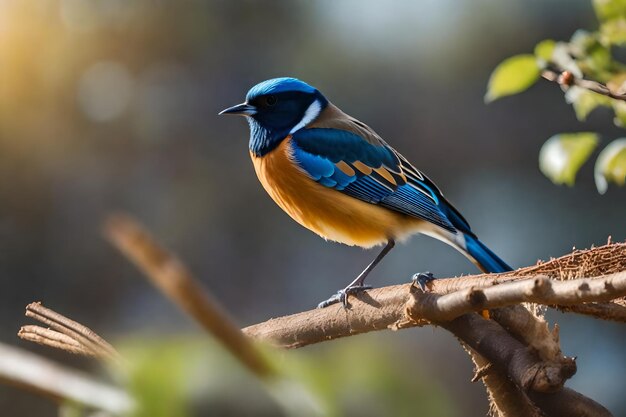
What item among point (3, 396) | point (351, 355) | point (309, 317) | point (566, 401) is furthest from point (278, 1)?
point (351, 355)

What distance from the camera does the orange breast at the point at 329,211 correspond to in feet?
5.28

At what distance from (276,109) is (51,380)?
4.92 ft

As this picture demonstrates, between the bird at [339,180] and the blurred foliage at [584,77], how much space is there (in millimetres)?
524

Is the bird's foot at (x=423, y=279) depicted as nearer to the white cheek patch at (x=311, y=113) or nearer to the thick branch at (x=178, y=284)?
the thick branch at (x=178, y=284)

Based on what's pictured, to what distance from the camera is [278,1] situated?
4.05 metres

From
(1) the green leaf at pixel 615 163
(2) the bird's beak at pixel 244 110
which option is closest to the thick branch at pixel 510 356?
(1) the green leaf at pixel 615 163

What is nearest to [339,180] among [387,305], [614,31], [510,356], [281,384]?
[387,305]

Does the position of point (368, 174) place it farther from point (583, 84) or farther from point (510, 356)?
point (510, 356)

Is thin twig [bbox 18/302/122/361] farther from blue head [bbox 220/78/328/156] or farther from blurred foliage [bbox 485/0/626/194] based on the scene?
blue head [bbox 220/78/328/156]

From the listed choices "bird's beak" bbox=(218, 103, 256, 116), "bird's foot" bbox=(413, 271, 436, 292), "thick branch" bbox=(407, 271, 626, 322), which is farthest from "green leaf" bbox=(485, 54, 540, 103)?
"bird's beak" bbox=(218, 103, 256, 116)

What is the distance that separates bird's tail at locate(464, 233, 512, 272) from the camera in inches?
59.9

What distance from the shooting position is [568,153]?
3.33 ft

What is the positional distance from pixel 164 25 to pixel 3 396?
181 centimetres

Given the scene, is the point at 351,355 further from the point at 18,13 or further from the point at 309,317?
the point at 18,13
